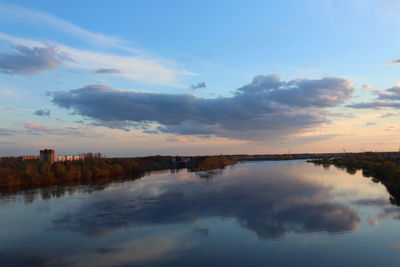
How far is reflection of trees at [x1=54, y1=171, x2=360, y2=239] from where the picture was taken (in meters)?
17.7

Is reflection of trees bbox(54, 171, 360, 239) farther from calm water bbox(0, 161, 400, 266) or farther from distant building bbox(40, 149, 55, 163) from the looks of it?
distant building bbox(40, 149, 55, 163)

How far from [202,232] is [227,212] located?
17.8 feet

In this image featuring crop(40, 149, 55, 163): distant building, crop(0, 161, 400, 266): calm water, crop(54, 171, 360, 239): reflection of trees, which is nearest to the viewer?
crop(0, 161, 400, 266): calm water

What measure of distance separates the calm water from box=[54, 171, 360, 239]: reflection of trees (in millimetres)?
59

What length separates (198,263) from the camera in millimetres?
12086

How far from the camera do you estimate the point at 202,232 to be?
651 inches

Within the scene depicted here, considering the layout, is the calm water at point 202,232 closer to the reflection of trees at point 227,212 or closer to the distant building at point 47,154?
the reflection of trees at point 227,212

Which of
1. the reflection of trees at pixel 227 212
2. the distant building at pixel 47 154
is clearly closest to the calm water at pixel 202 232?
the reflection of trees at pixel 227 212

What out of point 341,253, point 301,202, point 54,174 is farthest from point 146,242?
point 54,174

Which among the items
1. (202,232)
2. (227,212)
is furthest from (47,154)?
(202,232)

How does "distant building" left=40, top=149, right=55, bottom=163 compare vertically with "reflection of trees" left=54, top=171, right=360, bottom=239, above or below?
above

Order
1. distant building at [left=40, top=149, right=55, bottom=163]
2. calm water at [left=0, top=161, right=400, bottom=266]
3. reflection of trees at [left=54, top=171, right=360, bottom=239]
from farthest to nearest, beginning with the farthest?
distant building at [left=40, top=149, right=55, bottom=163] → reflection of trees at [left=54, top=171, right=360, bottom=239] → calm water at [left=0, top=161, right=400, bottom=266]

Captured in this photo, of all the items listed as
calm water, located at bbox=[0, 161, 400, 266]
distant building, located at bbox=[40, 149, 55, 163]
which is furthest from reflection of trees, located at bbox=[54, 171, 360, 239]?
distant building, located at bbox=[40, 149, 55, 163]

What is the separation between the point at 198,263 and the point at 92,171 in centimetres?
4585
